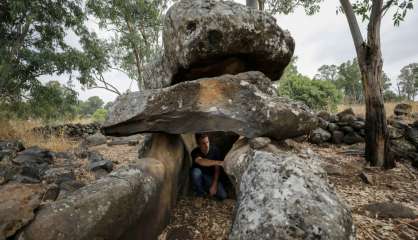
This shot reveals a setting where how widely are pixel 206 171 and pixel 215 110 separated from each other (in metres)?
1.41

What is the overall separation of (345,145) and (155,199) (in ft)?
17.5

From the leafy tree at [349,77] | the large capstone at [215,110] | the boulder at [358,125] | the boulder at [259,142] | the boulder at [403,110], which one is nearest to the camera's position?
the boulder at [259,142]

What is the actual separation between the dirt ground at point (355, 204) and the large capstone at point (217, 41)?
1263 millimetres

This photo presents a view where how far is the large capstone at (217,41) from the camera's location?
283cm

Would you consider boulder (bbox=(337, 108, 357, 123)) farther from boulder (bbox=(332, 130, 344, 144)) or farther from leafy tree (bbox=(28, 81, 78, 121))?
leafy tree (bbox=(28, 81, 78, 121))

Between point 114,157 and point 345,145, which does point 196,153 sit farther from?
point 345,145

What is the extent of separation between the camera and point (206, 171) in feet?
12.1

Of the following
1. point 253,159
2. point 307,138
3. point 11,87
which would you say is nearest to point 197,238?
Answer: point 253,159

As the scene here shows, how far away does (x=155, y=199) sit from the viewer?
7.61ft

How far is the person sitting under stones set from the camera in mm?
3445

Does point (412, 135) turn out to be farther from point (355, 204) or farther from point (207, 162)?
point (207, 162)

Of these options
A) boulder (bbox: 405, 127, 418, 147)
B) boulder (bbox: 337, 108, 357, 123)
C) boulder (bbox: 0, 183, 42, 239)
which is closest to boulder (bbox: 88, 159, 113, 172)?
boulder (bbox: 0, 183, 42, 239)

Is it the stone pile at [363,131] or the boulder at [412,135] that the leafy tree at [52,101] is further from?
the boulder at [412,135]

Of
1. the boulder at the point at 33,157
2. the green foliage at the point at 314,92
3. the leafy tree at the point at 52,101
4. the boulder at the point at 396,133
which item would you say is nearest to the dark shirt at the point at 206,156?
the boulder at the point at 33,157
